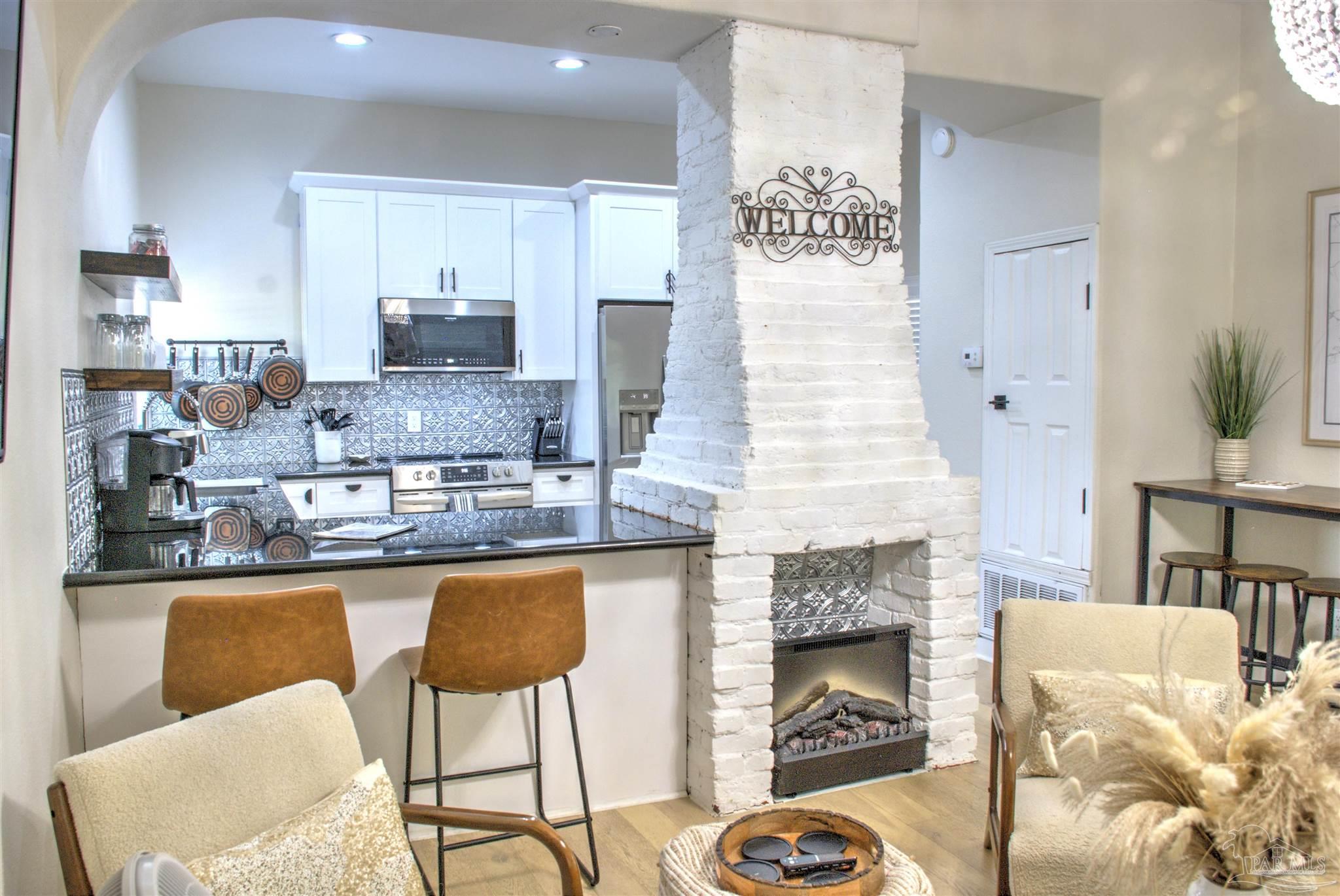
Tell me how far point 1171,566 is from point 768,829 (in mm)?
3001

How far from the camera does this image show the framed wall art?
166 inches

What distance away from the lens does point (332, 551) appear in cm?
300

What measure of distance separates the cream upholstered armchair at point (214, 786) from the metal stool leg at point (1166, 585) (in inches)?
131

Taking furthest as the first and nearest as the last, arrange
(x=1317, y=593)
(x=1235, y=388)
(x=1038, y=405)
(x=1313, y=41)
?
1. (x=1038, y=405)
2. (x=1235, y=388)
3. (x=1317, y=593)
4. (x=1313, y=41)

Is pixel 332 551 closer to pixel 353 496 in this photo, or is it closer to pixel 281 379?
pixel 353 496

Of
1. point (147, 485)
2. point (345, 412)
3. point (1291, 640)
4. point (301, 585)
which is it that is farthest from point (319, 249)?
point (1291, 640)

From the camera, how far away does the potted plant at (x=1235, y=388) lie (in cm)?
448

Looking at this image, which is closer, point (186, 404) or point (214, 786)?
point (214, 786)

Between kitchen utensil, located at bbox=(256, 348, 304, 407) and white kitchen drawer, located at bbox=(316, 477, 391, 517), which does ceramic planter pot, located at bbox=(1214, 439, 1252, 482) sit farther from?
kitchen utensil, located at bbox=(256, 348, 304, 407)

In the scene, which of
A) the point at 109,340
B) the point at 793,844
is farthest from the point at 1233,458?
the point at 109,340

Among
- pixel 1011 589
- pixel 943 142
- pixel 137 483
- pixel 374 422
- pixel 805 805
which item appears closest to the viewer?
pixel 137 483

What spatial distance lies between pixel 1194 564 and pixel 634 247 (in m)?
3.39

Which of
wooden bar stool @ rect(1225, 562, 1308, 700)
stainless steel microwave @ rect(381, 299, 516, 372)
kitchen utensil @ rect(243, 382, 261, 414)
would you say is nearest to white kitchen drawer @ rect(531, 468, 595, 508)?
stainless steel microwave @ rect(381, 299, 516, 372)

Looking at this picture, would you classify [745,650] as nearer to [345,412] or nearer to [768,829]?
[768,829]
